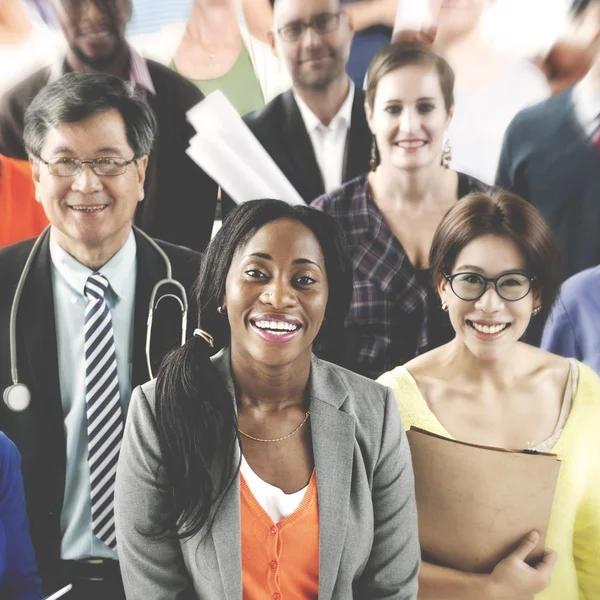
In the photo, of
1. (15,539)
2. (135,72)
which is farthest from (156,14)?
(15,539)

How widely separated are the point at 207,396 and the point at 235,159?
0.60 meters

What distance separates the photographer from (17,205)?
1649mm

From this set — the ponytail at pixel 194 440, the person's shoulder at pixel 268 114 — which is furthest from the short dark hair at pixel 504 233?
the ponytail at pixel 194 440

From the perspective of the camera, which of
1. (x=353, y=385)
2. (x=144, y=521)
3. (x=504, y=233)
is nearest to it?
(x=144, y=521)

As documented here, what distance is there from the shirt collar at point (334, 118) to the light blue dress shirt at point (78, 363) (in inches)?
20.5

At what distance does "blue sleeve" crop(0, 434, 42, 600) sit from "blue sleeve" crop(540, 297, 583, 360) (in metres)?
1.24

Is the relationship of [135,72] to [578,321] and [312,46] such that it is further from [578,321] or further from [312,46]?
[578,321]

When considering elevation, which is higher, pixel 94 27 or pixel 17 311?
pixel 94 27

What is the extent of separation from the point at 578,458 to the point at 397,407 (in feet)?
1.50

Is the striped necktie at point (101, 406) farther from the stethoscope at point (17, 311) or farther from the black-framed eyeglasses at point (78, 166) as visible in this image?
the black-framed eyeglasses at point (78, 166)

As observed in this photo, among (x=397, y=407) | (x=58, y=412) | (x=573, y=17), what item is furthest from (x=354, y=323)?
(x=573, y=17)

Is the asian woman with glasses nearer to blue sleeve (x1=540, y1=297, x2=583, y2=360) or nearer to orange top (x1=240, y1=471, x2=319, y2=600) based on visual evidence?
blue sleeve (x1=540, y1=297, x2=583, y2=360)

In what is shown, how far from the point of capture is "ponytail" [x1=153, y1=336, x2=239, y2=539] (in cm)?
129

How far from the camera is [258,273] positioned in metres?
1.32
